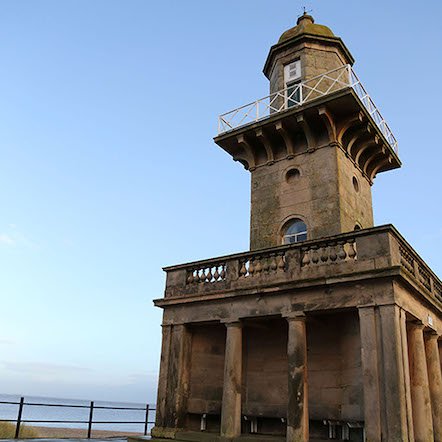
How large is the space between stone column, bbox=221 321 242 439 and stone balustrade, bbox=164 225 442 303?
1.15 m

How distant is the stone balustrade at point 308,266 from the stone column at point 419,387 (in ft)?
3.81

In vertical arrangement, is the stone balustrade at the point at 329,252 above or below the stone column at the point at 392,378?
above

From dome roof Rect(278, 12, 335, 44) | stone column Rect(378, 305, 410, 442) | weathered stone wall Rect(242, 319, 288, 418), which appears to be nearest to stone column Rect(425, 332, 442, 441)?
stone column Rect(378, 305, 410, 442)

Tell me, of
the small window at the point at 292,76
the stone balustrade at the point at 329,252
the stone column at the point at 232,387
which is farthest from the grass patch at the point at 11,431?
the small window at the point at 292,76

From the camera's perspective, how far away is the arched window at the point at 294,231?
Result: 15.8m

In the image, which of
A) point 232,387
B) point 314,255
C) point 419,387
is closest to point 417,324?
point 419,387

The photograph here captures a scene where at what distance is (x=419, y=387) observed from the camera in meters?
11.3

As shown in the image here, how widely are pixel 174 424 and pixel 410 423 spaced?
6.09 metres

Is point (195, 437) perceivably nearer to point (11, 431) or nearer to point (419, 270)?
point (419, 270)

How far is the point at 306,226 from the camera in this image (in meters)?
15.6

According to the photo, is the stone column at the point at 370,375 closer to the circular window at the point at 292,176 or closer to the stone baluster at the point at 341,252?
the stone baluster at the point at 341,252

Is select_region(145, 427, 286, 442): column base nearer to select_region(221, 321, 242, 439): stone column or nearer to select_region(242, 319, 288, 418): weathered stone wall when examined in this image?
select_region(221, 321, 242, 439): stone column

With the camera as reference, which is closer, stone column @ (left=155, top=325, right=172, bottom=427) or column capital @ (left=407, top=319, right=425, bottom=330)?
column capital @ (left=407, top=319, right=425, bottom=330)

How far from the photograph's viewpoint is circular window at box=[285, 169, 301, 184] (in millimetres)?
16625
